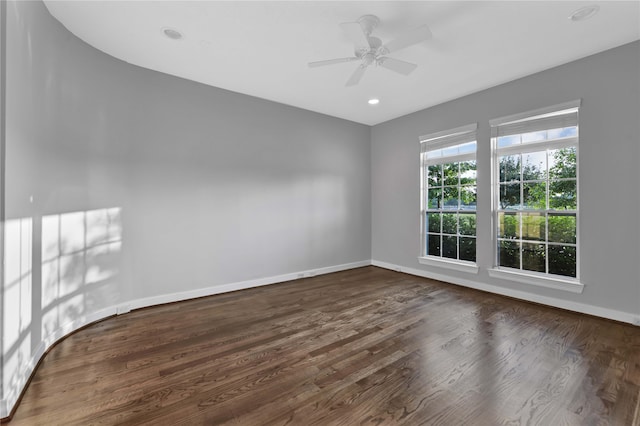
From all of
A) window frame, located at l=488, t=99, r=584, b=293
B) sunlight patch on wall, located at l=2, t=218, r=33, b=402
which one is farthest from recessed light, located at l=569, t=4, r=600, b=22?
sunlight patch on wall, located at l=2, t=218, r=33, b=402

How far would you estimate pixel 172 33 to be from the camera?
8.55 feet

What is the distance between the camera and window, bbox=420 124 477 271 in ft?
13.7

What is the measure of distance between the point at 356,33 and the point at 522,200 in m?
3.09

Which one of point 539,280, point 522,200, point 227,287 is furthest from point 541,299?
point 227,287

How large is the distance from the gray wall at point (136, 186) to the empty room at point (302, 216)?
0.09ft

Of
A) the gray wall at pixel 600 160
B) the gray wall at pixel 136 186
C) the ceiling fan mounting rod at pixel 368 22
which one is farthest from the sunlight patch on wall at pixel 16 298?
the gray wall at pixel 600 160

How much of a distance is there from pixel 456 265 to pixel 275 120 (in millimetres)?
3661

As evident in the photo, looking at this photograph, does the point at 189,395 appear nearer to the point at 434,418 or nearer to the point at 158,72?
the point at 434,418

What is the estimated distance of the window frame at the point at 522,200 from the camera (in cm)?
313

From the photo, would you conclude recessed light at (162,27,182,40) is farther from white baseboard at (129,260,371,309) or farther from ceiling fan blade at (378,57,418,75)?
white baseboard at (129,260,371,309)

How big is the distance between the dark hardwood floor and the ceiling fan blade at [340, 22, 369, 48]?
2.67m

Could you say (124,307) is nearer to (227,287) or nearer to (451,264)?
(227,287)

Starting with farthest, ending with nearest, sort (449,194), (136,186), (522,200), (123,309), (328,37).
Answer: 1. (449,194)
2. (522,200)
3. (136,186)
4. (123,309)
5. (328,37)

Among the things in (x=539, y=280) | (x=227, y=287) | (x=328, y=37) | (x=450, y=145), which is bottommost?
(x=227, y=287)
